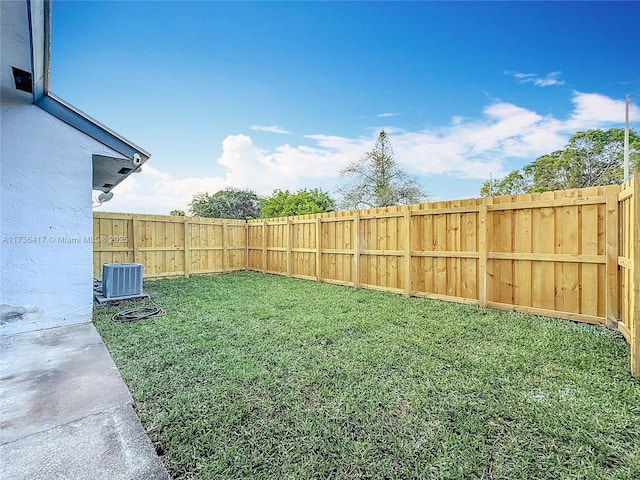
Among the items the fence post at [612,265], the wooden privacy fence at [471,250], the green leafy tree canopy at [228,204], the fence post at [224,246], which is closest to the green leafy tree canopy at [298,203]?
the green leafy tree canopy at [228,204]

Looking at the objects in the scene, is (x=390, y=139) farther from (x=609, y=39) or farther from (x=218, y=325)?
(x=218, y=325)

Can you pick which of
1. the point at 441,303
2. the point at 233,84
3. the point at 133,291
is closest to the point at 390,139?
the point at 233,84

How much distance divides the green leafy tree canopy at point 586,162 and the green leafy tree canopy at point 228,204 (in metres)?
20.1

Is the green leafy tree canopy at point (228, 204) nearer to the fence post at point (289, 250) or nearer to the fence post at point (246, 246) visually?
the fence post at point (246, 246)

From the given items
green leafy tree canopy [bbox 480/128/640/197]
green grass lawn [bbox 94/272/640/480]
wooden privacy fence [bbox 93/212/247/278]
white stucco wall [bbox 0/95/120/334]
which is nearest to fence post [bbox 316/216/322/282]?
green grass lawn [bbox 94/272/640/480]

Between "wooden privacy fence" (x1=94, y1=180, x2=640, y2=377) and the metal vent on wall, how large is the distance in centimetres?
205

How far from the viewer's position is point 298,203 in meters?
19.7

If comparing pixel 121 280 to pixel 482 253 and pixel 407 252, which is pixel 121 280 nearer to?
pixel 407 252

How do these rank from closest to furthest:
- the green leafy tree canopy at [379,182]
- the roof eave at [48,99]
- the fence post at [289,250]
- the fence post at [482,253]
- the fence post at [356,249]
Answer: 1. the roof eave at [48,99]
2. the fence post at [482,253]
3. the fence post at [356,249]
4. the fence post at [289,250]
5. the green leafy tree canopy at [379,182]

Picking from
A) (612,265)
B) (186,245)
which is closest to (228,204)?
(186,245)

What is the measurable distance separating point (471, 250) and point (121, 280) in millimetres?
6307

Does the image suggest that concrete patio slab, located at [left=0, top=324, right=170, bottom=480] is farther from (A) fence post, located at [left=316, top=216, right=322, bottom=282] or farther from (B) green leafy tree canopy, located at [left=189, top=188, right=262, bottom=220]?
(B) green leafy tree canopy, located at [left=189, top=188, right=262, bottom=220]

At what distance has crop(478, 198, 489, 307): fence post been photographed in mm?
4477

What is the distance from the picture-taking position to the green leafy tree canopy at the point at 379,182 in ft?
50.3
